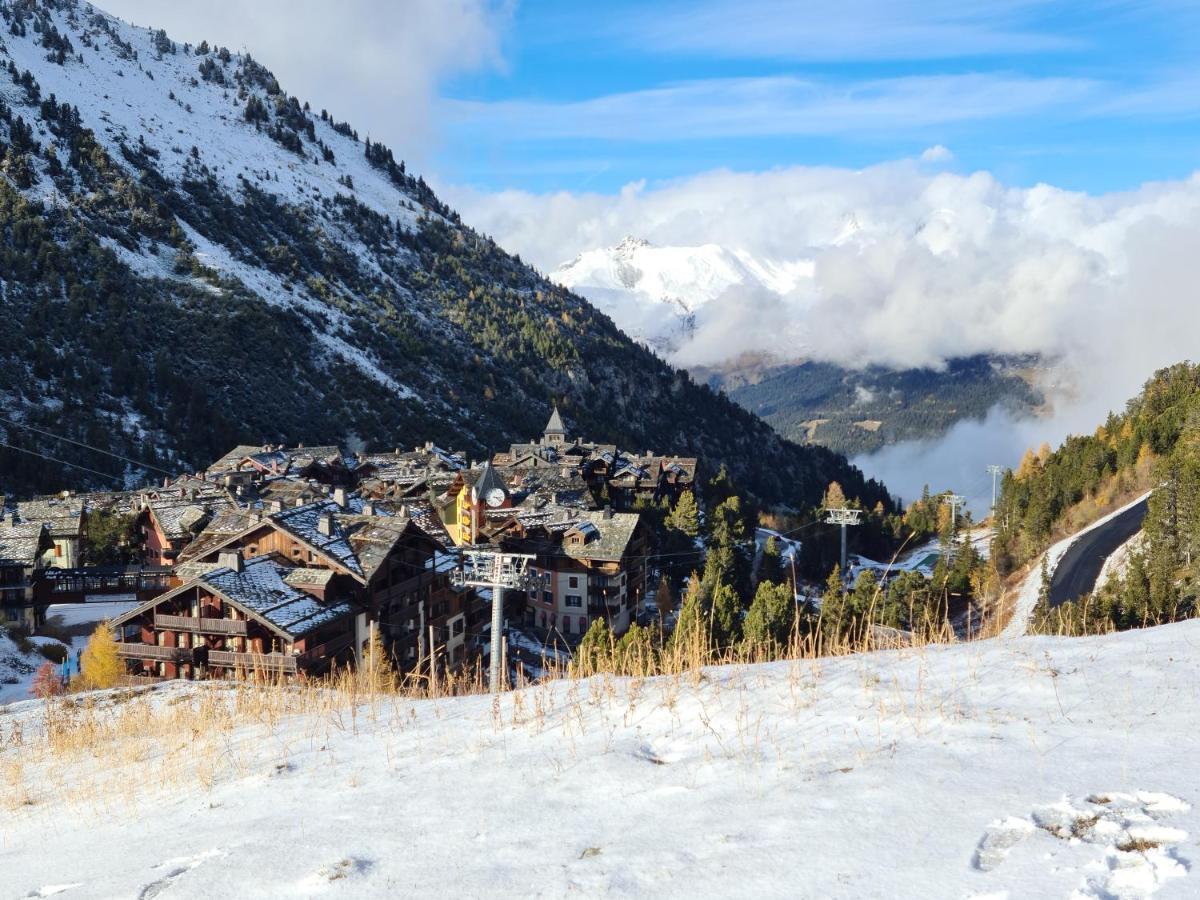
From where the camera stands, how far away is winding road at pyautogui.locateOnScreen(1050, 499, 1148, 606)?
183 feet

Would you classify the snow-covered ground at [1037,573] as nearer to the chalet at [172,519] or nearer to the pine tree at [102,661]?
the pine tree at [102,661]

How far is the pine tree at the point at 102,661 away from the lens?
3306 cm

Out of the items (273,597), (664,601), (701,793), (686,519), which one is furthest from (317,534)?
(686,519)

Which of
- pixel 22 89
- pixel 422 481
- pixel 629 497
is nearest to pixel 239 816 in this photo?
pixel 422 481

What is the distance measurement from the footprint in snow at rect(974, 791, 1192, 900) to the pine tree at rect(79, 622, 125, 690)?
33853 mm

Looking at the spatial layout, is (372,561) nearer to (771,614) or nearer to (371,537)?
(371,537)

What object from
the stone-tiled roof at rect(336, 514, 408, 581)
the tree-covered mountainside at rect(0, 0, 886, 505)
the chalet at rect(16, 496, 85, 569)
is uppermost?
the tree-covered mountainside at rect(0, 0, 886, 505)

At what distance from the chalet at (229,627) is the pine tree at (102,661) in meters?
0.65

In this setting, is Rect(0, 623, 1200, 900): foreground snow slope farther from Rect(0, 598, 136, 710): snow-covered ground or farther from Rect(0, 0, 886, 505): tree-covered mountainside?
Rect(0, 0, 886, 505): tree-covered mountainside

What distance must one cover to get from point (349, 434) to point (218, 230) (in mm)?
71953

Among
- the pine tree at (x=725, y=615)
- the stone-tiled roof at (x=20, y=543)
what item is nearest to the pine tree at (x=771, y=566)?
the pine tree at (x=725, y=615)

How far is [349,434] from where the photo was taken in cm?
13425

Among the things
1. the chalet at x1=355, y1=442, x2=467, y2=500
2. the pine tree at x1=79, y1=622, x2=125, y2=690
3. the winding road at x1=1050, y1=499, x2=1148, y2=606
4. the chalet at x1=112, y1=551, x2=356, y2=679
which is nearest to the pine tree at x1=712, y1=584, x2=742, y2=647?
the chalet at x1=112, y1=551, x2=356, y2=679

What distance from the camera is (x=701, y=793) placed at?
7.16 metres
